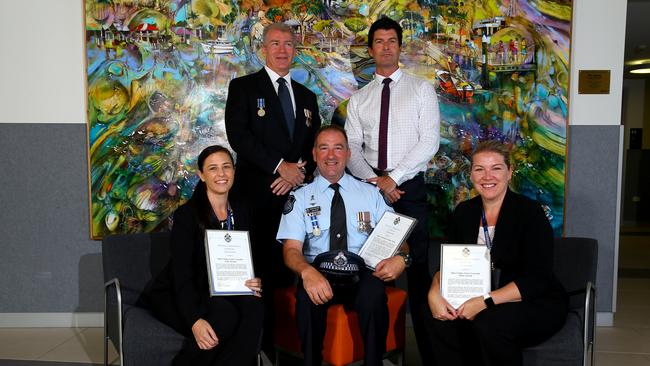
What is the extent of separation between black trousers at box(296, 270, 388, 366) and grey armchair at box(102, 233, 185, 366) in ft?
1.80

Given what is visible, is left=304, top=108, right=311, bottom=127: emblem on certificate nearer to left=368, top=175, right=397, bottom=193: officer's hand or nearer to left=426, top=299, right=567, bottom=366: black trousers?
left=368, top=175, right=397, bottom=193: officer's hand

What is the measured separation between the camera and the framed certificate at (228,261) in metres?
2.41

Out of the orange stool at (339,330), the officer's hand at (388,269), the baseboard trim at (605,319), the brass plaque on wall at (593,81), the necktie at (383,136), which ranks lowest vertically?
the baseboard trim at (605,319)

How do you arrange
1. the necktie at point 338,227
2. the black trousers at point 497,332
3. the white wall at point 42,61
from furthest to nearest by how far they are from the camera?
the white wall at point 42,61 → the necktie at point 338,227 → the black trousers at point 497,332

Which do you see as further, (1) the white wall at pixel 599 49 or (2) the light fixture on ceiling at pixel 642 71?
(2) the light fixture on ceiling at pixel 642 71

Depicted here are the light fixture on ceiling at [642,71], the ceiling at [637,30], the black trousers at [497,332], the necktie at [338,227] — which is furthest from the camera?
the light fixture on ceiling at [642,71]

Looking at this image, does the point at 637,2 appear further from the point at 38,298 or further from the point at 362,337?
the point at 38,298

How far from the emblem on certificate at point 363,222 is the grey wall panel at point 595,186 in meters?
1.81

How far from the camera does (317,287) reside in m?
2.45

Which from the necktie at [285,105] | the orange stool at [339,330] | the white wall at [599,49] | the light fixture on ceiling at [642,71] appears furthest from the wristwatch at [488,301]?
the light fixture on ceiling at [642,71]

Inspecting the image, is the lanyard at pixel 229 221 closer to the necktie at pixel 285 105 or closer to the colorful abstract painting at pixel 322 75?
the necktie at pixel 285 105

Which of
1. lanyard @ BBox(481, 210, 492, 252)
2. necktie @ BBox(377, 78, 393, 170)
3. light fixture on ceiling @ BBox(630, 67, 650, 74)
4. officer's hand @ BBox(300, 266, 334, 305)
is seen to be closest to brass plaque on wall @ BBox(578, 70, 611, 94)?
necktie @ BBox(377, 78, 393, 170)

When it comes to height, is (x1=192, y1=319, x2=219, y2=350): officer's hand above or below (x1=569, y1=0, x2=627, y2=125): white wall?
below

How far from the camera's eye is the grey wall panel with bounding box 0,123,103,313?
3900 mm
